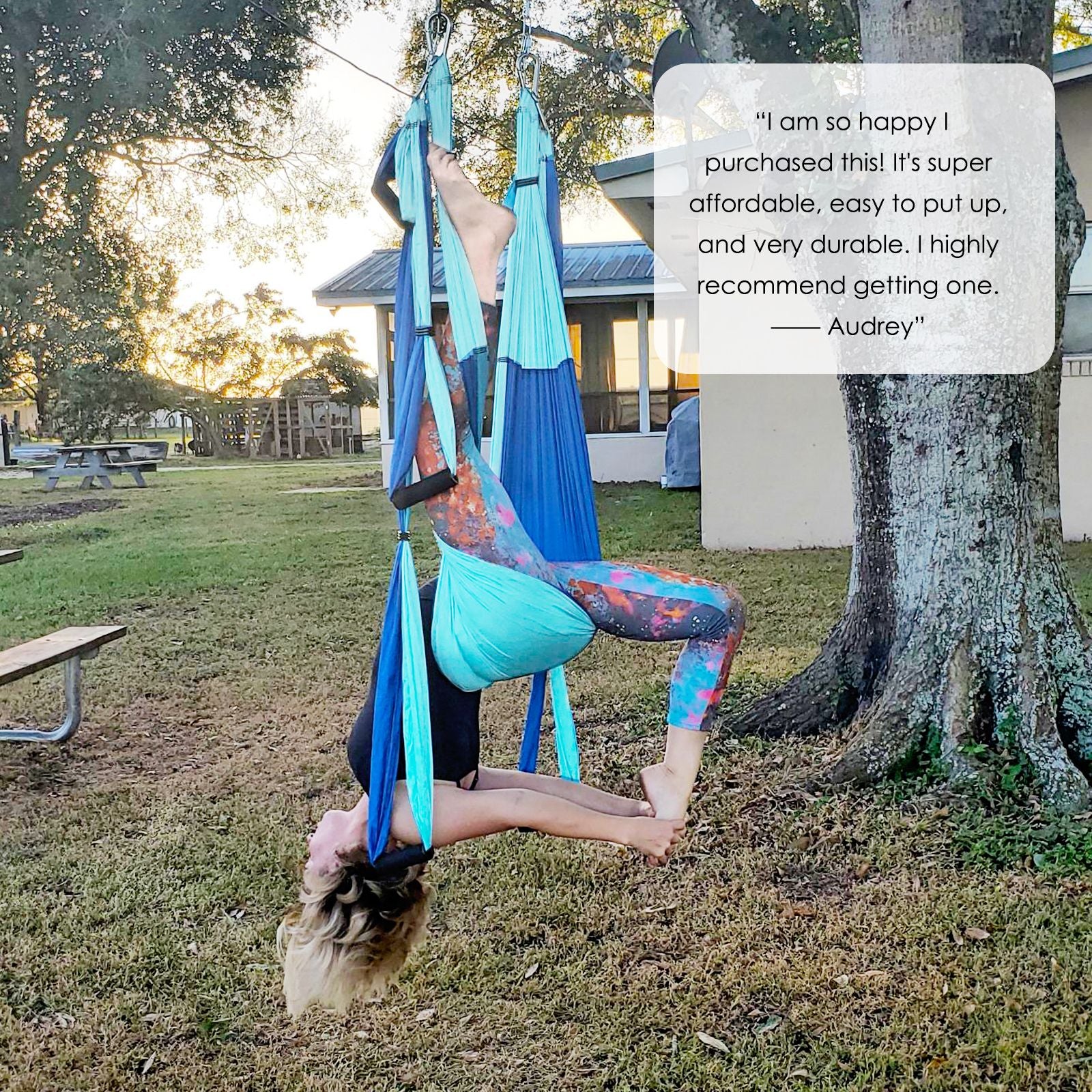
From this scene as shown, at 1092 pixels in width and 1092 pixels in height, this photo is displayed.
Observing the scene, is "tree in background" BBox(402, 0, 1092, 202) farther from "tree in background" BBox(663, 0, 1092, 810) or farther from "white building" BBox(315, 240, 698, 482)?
"tree in background" BBox(663, 0, 1092, 810)

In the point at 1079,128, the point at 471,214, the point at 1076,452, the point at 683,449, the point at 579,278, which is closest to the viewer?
the point at 471,214

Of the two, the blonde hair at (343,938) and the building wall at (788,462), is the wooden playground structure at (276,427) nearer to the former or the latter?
the building wall at (788,462)

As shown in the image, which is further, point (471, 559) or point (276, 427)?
point (276, 427)

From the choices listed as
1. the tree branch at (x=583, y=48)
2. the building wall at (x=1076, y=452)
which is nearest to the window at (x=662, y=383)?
the tree branch at (x=583, y=48)

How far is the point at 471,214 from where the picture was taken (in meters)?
1.73

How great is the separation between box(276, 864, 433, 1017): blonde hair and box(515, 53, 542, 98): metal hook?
1.30 metres

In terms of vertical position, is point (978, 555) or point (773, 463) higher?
point (773, 463)

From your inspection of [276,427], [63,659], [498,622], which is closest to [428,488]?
[498,622]

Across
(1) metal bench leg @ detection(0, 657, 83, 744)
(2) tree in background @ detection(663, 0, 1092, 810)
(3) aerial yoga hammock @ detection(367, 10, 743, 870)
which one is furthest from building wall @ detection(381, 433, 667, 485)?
(3) aerial yoga hammock @ detection(367, 10, 743, 870)

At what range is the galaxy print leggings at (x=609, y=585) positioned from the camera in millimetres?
1577

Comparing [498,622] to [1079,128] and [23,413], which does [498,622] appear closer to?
[1079,128]

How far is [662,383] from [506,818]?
10.2 metres

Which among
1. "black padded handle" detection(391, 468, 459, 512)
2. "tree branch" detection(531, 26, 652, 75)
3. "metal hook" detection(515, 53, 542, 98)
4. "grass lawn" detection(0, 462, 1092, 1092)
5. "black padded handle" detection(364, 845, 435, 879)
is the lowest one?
"grass lawn" detection(0, 462, 1092, 1092)

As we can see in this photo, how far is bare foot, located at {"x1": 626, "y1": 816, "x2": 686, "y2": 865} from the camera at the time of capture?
161 cm
